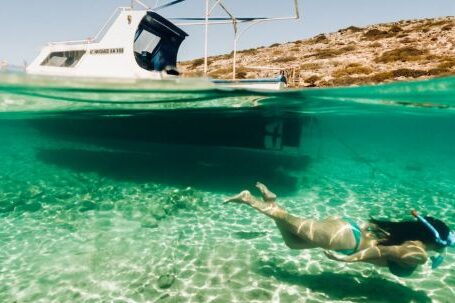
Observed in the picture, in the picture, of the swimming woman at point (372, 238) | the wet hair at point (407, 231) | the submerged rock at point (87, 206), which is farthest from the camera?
the submerged rock at point (87, 206)

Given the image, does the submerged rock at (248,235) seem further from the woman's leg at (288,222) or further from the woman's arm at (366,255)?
the woman's arm at (366,255)

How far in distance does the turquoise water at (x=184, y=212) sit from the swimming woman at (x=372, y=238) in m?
1.42

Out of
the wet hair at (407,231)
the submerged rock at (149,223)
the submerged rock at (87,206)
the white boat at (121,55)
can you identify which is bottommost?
the submerged rock at (87,206)

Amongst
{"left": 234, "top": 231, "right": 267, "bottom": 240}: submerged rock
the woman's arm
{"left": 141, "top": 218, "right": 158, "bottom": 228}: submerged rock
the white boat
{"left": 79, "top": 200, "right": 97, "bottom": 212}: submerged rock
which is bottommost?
{"left": 79, "top": 200, "right": 97, "bottom": 212}: submerged rock

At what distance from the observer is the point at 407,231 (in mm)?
6879

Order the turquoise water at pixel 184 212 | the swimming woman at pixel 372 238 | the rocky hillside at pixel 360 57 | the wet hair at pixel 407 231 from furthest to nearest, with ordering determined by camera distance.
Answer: the rocky hillside at pixel 360 57 < the turquoise water at pixel 184 212 < the wet hair at pixel 407 231 < the swimming woman at pixel 372 238

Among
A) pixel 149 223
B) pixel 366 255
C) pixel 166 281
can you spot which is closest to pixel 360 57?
pixel 149 223

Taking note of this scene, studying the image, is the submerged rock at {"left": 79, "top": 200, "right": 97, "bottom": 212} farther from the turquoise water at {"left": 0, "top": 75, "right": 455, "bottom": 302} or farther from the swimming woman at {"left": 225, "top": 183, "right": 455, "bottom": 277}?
the swimming woman at {"left": 225, "top": 183, "right": 455, "bottom": 277}

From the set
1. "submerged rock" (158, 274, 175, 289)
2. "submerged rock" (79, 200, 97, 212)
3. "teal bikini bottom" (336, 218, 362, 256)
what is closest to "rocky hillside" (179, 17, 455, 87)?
"submerged rock" (79, 200, 97, 212)

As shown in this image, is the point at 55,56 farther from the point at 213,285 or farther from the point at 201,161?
the point at 201,161

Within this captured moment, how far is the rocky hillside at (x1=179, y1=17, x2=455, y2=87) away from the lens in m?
25.4

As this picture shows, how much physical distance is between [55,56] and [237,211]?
10.5 metres

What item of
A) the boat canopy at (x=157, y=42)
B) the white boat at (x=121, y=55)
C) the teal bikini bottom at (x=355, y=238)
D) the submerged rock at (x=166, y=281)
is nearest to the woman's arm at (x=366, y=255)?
the teal bikini bottom at (x=355, y=238)

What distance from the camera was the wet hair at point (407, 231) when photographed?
6.41 meters
